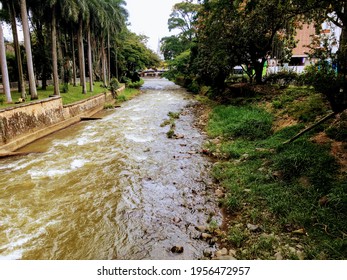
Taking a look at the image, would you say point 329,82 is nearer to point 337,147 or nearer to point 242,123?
point 337,147

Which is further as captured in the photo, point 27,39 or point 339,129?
point 27,39

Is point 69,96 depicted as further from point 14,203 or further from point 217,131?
point 14,203

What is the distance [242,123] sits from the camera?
11.8m

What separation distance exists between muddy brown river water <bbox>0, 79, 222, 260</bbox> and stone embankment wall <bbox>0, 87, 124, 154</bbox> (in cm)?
74

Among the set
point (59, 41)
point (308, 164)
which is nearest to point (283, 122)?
point (308, 164)

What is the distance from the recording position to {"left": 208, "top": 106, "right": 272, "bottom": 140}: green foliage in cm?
1060

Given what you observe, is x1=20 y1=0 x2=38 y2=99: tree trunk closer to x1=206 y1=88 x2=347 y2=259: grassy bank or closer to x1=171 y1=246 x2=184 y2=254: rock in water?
x1=206 y1=88 x2=347 y2=259: grassy bank

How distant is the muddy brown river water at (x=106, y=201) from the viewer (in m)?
4.86

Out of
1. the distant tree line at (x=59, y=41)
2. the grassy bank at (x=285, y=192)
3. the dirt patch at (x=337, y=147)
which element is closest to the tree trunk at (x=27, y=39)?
the distant tree line at (x=59, y=41)

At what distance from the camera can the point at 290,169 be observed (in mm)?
6488

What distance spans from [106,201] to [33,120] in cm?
852

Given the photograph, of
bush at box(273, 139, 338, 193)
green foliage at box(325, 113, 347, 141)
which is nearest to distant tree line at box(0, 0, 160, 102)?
bush at box(273, 139, 338, 193)

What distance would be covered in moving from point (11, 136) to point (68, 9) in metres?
11.7

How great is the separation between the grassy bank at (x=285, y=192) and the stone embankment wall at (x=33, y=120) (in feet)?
27.7
